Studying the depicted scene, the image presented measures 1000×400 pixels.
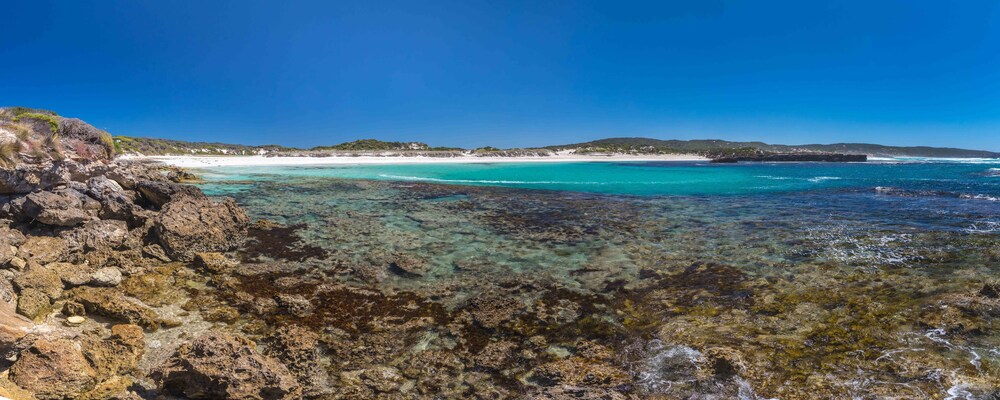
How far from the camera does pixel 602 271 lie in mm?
7770

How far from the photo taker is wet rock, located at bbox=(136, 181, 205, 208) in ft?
35.3

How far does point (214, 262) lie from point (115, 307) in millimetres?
2180

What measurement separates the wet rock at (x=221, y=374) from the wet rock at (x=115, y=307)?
161 cm

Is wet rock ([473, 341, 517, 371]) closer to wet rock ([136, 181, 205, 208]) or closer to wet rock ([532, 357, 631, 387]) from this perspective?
wet rock ([532, 357, 631, 387])

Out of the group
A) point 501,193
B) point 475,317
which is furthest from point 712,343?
point 501,193

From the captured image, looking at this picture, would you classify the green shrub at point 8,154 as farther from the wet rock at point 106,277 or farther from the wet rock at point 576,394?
the wet rock at point 576,394

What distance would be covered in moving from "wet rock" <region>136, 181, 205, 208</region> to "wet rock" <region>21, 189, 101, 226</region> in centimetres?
228

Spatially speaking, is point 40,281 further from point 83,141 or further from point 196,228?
point 83,141

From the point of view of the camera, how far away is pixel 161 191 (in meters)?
10.9

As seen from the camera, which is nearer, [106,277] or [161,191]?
[106,277]

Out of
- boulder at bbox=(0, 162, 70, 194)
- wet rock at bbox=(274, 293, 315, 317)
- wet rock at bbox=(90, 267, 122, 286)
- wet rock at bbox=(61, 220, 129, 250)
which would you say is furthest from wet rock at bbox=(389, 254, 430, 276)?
boulder at bbox=(0, 162, 70, 194)

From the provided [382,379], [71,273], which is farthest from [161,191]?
[382,379]

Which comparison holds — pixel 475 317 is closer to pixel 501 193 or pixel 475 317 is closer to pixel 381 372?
pixel 381 372

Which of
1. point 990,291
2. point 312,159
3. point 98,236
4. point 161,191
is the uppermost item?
point 312,159
